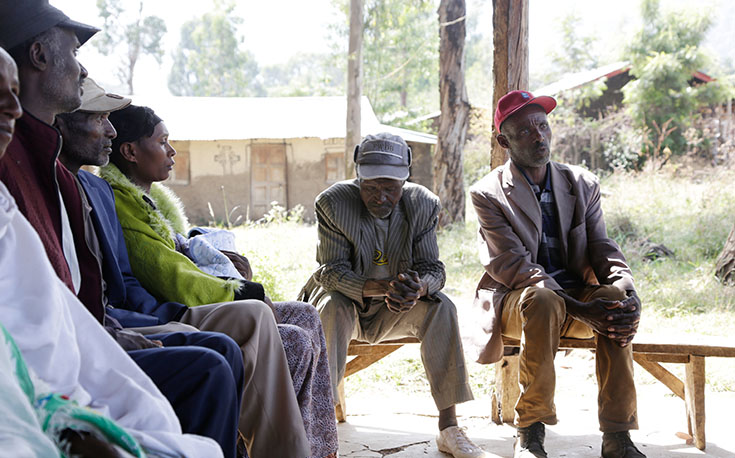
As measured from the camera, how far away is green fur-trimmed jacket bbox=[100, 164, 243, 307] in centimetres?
291

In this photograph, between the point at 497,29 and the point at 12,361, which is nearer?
the point at 12,361

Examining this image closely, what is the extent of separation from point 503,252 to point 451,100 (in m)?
9.14

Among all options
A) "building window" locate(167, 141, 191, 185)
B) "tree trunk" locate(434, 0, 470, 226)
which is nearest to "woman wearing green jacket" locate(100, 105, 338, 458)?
"tree trunk" locate(434, 0, 470, 226)

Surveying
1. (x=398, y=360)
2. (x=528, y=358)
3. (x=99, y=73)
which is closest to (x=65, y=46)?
(x=528, y=358)

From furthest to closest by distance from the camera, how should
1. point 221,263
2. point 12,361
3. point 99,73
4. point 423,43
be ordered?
point 99,73, point 423,43, point 221,263, point 12,361

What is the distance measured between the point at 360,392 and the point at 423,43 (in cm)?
2703

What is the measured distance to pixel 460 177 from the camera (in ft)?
42.7

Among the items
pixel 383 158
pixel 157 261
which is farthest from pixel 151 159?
pixel 383 158

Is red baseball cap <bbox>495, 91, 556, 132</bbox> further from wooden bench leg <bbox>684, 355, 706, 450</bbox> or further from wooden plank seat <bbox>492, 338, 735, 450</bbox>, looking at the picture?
wooden bench leg <bbox>684, 355, 706, 450</bbox>

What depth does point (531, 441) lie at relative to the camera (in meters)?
3.49

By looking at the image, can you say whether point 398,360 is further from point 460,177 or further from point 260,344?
point 460,177

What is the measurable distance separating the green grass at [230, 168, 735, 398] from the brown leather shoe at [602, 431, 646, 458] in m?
0.84

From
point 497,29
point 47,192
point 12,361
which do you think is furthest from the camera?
point 497,29

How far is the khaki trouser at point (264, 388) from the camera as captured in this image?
2662 millimetres
